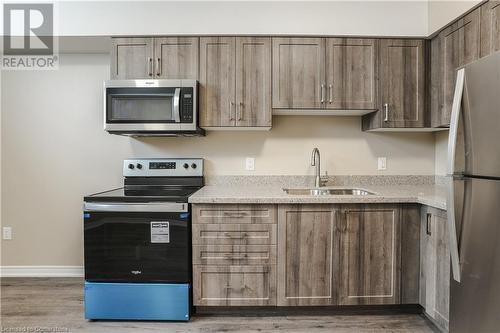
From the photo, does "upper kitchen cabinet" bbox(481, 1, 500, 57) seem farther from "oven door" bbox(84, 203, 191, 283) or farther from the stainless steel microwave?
"oven door" bbox(84, 203, 191, 283)

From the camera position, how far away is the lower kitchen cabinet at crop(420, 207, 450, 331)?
185 centimetres

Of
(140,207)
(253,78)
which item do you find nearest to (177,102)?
(253,78)

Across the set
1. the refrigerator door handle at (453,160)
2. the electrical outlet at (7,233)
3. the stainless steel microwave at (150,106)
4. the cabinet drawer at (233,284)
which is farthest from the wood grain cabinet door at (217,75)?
the electrical outlet at (7,233)

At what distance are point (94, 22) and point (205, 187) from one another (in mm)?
1579

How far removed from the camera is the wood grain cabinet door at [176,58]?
240 centimetres

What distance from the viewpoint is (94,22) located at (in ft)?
8.00

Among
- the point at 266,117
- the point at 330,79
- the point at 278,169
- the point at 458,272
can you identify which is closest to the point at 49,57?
the point at 266,117

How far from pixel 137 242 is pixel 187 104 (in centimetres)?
104

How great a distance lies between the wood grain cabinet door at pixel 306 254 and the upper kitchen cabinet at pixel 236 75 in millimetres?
806

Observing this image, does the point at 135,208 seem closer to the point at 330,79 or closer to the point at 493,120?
the point at 330,79

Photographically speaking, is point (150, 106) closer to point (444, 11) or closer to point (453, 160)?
point (453, 160)

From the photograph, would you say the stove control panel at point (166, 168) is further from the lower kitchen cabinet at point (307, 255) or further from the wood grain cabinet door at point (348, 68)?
the wood grain cabinet door at point (348, 68)

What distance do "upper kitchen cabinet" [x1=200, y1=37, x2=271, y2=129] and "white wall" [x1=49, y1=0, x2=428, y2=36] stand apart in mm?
→ 115

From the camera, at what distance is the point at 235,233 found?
2133 millimetres
